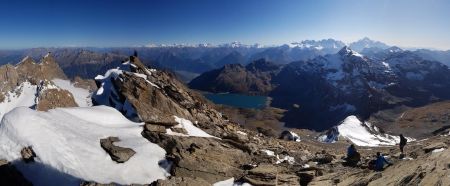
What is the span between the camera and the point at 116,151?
3503 cm

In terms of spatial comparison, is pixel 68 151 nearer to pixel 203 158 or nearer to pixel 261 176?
pixel 203 158

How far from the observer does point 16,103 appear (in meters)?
171

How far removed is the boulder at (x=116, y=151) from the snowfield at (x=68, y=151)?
359mm

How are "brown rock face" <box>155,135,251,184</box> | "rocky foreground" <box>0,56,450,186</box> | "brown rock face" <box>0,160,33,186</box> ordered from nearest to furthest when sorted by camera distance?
"brown rock face" <box>0,160,33,186</box> < "rocky foreground" <box>0,56,450,186</box> < "brown rock face" <box>155,135,251,184</box>

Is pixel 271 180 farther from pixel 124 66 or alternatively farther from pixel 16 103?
pixel 16 103

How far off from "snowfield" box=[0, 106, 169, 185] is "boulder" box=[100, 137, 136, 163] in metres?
0.36

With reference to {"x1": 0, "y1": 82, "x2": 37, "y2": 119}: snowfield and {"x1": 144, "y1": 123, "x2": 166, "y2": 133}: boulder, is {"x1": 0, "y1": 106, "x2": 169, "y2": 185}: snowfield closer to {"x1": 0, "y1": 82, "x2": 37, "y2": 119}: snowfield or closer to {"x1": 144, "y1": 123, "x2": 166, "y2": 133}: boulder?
{"x1": 144, "y1": 123, "x2": 166, "y2": 133}: boulder

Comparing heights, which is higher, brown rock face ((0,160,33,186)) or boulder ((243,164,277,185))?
brown rock face ((0,160,33,186))

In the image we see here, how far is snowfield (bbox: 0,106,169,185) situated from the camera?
30.3m

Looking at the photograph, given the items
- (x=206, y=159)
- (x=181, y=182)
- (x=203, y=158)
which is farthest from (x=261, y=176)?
(x=181, y=182)

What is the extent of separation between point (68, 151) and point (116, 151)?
416 centimetres

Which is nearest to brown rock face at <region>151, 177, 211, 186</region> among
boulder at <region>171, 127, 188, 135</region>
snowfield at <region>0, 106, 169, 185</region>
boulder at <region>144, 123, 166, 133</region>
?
snowfield at <region>0, 106, 169, 185</region>

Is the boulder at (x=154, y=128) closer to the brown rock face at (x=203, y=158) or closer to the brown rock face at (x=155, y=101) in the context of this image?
the brown rock face at (x=155, y=101)

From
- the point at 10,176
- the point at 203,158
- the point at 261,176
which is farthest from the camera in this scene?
the point at 203,158
